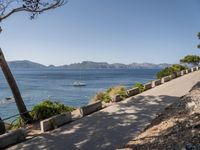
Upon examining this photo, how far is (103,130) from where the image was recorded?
1059cm

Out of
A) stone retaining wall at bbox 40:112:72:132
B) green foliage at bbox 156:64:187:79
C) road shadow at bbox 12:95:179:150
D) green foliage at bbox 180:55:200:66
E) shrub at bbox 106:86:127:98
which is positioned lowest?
road shadow at bbox 12:95:179:150

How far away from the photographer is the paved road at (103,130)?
29.9 ft

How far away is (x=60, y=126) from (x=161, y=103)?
6.25 metres

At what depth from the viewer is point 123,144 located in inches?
347

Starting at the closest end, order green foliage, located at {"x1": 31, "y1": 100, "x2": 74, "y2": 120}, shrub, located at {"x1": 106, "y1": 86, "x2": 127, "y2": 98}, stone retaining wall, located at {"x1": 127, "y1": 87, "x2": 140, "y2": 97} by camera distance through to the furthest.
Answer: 1. green foliage, located at {"x1": 31, "y1": 100, "x2": 74, "y2": 120}
2. shrub, located at {"x1": 106, "y1": 86, "x2": 127, "y2": 98}
3. stone retaining wall, located at {"x1": 127, "y1": 87, "x2": 140, "y2": 97}

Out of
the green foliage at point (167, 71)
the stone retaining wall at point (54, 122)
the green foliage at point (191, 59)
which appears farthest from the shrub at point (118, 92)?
the green foliage at point (191, 59)

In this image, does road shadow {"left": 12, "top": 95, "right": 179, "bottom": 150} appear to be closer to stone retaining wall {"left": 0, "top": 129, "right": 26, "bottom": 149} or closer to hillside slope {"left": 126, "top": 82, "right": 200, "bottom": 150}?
stone retaining wall {"left": 0, "top": 129, "right": 26, "bottom": 149}

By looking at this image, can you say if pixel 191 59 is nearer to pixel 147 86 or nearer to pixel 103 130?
pixel 147 86

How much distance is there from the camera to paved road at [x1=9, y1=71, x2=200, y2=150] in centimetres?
912

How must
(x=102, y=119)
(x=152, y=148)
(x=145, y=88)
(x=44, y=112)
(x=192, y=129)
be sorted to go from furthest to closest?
(x=145, y=88) → (x=44, y=112) → (x=102, y=119) → (x=192, y=129) → (x=152, y=148)

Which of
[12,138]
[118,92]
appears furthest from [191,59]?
[12,138]

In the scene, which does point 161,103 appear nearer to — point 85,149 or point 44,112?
point 44,112

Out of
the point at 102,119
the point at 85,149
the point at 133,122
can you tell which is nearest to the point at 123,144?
the point at 85,149

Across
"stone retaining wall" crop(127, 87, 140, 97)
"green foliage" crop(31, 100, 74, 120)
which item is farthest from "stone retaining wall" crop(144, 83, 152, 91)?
"green foliage" crop(31, 100, 74, 120)
